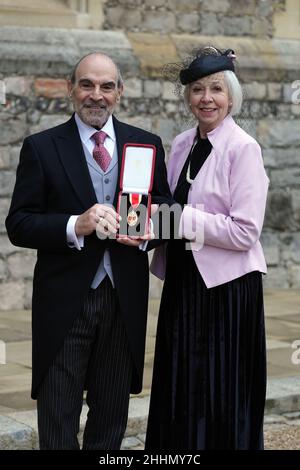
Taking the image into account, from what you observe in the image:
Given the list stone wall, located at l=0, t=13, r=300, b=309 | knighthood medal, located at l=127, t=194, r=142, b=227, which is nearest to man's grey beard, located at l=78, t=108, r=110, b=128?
knighthood medal, located at l=127, t=194, r=142, b=227

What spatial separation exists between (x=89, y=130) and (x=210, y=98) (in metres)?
0.48

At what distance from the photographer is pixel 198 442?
4012mm

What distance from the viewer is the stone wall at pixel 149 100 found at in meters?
8.41

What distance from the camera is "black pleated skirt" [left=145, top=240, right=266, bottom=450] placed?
13.0 feet

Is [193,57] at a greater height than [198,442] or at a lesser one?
greater

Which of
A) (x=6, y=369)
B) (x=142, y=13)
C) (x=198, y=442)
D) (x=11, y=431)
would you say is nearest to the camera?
(x=198, y=442)

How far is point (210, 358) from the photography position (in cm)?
397

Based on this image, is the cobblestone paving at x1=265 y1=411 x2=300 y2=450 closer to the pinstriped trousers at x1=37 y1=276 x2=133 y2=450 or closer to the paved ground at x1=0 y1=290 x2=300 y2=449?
the paved ground at x1=0 y1=290 x2=300 y2=449

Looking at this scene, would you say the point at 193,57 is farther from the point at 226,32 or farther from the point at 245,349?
the point at 226,32

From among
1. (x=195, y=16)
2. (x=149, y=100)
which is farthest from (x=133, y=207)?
(x=195, y=16)

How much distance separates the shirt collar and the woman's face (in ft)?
1.23

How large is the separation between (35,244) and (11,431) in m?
1.48

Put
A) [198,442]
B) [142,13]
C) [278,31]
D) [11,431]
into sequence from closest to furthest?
[198,442] → [11,431] → [142,13] → [278,31]
